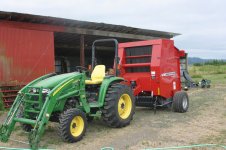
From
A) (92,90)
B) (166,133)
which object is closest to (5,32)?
(92,90)

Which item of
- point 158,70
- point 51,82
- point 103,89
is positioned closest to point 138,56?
point 158,70

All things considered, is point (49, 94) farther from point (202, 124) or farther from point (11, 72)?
point (11, 72)

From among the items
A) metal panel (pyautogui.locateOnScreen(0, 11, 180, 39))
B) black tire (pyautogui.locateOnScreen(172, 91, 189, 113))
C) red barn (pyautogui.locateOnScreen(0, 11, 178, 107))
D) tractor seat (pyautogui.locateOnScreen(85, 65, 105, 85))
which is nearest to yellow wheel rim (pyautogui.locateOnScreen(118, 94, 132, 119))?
tractor seat (pyautogui.locateOnScreen(85, 65, 105, 85))

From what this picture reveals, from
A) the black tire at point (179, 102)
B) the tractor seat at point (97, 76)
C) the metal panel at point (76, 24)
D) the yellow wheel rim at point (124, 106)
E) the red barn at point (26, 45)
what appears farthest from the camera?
the metal panel at point (76, 24)

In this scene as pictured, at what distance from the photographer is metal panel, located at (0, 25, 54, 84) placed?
11469 mm

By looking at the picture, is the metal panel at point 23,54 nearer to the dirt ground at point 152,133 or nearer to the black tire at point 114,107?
the dirt ground at point 152,133

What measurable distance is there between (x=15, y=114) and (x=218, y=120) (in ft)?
16.6

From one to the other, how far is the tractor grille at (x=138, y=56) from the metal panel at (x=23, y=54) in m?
4.40

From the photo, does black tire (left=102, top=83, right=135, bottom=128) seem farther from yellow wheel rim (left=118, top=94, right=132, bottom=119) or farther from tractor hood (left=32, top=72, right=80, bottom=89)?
tractor hood (left=32, top=72, right=80, bottom=89)

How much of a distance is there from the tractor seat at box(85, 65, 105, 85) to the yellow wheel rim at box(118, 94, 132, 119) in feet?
→ 2.28

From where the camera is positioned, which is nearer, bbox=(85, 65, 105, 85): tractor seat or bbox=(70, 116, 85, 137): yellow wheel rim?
bbox=(70, 116, 85, 137): yellow wheel rim

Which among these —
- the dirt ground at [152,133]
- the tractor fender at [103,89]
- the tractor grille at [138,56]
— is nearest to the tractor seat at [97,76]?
the tractor fender at [103,89]

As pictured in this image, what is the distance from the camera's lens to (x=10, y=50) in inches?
459

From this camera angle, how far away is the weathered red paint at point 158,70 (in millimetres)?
8922
